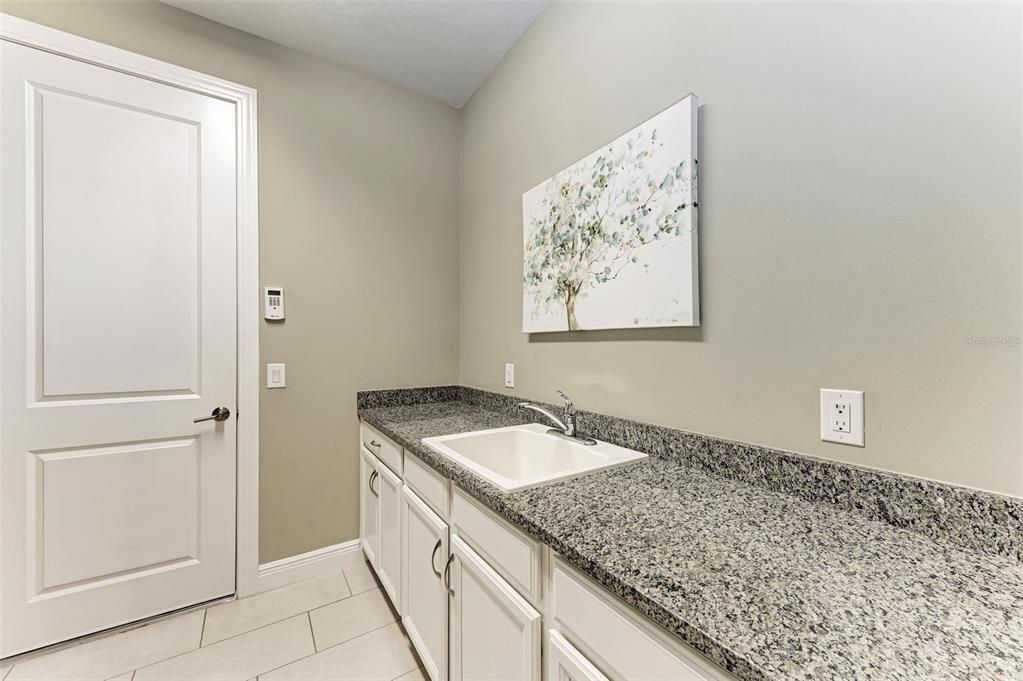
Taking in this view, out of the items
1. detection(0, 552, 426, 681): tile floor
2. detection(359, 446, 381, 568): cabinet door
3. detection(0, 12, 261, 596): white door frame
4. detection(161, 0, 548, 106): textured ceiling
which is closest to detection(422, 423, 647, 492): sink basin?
detection(359, 446, 381, 568): cabinet door

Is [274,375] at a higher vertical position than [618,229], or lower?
lower

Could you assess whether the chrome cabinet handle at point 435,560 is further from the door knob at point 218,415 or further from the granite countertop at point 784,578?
the door knob at point 218,415

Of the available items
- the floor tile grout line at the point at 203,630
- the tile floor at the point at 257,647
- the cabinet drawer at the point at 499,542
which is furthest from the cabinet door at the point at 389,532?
the floor tile grout line at the point at 203,630

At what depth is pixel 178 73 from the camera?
67.7 inches

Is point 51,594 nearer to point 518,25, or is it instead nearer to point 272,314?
point 272,314

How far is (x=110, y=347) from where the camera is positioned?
160 cm

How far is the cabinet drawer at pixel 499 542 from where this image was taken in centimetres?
84

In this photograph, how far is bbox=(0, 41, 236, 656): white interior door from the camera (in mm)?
1483

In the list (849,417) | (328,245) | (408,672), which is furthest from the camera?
(328,245)

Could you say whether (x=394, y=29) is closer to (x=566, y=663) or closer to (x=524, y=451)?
(x=524, y=451)

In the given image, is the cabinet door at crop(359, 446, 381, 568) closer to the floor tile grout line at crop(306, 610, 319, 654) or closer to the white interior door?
the floor tile grout line at crop(306, 610, 319, 654)

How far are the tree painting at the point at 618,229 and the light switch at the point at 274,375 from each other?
3.89 feet

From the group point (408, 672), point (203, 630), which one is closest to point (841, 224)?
point (408, 672)

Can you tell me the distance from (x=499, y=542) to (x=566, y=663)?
26cm
